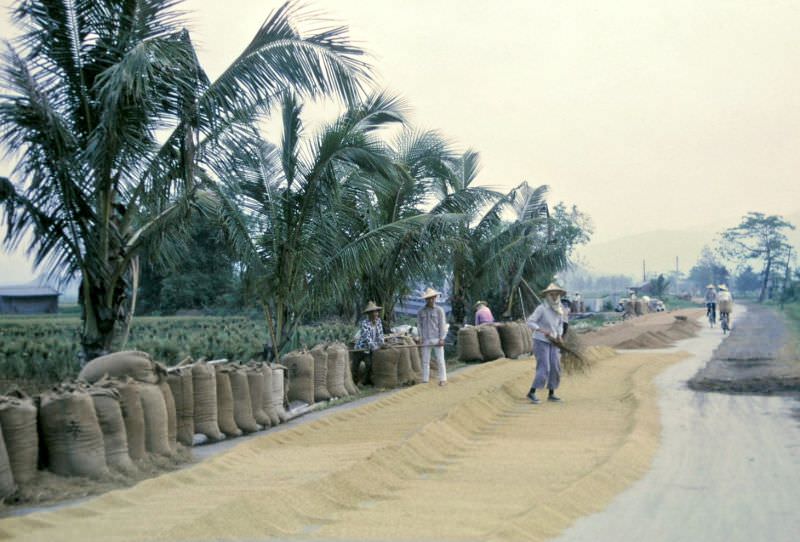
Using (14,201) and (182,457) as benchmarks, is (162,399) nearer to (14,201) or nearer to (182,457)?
(182,457)

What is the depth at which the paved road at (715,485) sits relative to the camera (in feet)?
19.9

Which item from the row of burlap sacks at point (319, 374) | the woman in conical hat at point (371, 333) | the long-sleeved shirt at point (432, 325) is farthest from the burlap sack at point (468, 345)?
the row of burlap sacks at point (319, 374)

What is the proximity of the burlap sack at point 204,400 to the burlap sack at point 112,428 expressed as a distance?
1760mm

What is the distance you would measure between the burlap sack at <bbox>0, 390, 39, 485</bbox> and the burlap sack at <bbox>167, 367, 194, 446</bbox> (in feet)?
7.18

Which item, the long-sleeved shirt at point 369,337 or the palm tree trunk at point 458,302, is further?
the palm tree trunk at point 458,302

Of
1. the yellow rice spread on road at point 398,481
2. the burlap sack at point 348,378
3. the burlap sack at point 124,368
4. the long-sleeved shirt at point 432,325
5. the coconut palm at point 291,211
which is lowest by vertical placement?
the yellow rice spread on road at point 398,481

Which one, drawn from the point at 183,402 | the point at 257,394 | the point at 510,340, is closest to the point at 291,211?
the point at 257,394

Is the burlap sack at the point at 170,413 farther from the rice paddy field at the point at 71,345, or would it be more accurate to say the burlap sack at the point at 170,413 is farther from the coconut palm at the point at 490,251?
the coconut palm at the point at 490,251

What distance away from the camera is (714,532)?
600 cm

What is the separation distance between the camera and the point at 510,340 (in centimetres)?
2316

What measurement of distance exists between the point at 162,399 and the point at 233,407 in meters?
1.81

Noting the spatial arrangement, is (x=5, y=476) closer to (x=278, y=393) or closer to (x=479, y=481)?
(x=479, y=481)

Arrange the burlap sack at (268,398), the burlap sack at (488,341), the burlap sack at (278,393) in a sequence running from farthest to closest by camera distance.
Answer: the burlap sack at (488,341), the burlap sack at (278,393), the burlap sack at (268,398)

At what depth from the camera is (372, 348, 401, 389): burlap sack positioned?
53.3 feet
